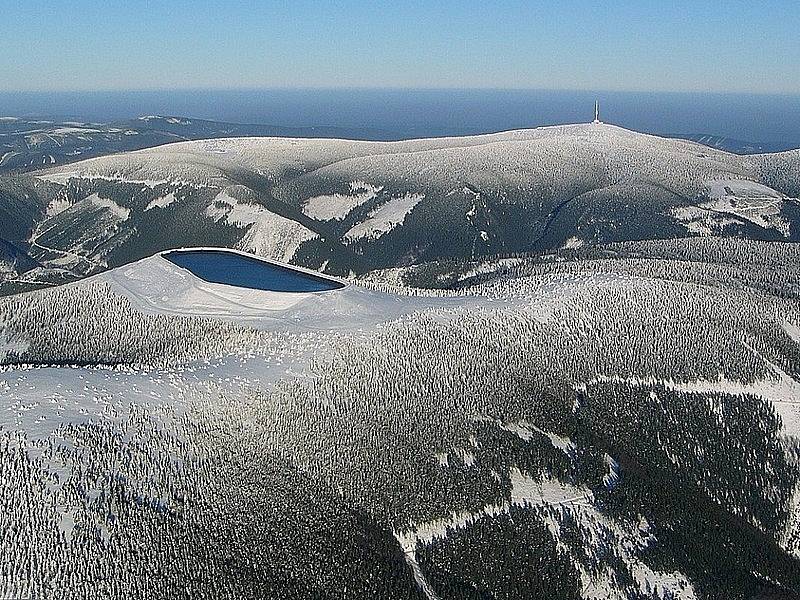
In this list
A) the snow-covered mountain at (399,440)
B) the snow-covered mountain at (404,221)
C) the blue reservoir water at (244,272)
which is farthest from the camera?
the snow-covered mountain at (404,221)

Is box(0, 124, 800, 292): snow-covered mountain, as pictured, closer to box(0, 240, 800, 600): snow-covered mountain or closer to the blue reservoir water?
the blue reservoir water

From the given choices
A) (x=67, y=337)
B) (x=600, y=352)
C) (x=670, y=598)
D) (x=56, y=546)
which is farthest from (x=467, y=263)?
(x=56, y=546)

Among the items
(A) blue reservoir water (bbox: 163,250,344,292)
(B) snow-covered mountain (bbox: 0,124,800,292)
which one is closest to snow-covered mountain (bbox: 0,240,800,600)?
(A) blue reservoir water (bbox: 163,250,344,292)

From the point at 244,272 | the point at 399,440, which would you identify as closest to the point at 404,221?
the point at 244,272

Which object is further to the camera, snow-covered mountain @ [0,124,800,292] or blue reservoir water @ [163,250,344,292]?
snow-covered mountain @ [0,124,800,292]

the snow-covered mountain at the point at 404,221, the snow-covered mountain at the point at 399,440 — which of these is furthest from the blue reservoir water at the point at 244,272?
the snow-covered mountain at the point at 404,221

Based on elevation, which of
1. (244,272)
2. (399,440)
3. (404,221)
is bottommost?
(404,221)

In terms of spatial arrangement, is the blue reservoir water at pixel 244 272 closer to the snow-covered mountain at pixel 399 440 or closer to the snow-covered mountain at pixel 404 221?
the snow-covered mountain at pixel 399 440

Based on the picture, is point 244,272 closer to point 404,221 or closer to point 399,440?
point 399,440
